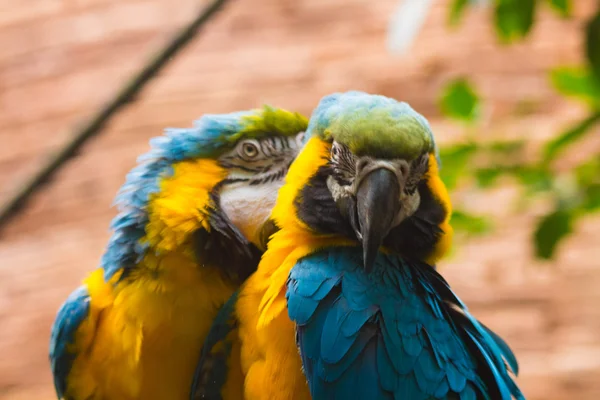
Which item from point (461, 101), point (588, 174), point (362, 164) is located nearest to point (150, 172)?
point (362, 164)

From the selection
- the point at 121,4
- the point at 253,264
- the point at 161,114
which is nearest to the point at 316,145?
the point at 253,264

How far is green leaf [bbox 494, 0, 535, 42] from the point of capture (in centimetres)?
160

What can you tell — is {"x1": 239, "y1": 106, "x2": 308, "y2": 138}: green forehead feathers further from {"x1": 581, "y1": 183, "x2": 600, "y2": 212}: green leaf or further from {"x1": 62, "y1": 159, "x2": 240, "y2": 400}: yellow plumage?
{"x1": 581, "y1": 183, "x2": 600, "y2": 212}: green leaf

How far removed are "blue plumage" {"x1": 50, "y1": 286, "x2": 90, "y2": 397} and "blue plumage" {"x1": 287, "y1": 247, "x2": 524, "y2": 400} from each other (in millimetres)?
470

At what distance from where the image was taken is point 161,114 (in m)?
3.79

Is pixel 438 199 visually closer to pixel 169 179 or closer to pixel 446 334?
pixel 446 334

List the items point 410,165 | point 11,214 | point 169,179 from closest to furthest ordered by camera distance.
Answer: point 11,214 < point 410,165 < point 169,179

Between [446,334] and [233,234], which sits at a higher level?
[233,234]

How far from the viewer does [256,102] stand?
3.47 meters

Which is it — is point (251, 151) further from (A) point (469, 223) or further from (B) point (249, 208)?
(A) point (469, 223)

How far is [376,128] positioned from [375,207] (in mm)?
141

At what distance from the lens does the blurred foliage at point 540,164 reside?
5.41ft

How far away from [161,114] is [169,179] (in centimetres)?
243

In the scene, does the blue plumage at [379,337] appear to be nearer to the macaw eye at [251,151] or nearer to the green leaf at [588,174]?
the macaw eye at [251,151]
